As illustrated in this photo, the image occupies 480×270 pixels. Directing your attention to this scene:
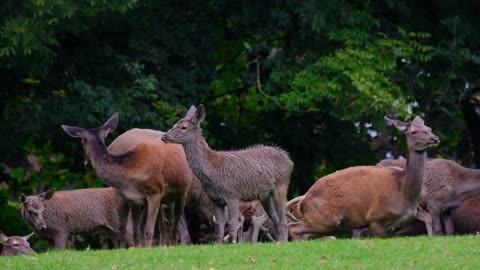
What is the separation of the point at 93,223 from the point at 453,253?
9.95 metres

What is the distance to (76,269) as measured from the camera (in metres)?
15.3

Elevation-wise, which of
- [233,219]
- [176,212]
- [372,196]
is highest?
[372,196]

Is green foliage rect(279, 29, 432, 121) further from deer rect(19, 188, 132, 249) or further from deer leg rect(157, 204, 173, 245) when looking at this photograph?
deer leg rect(157, 204, 173, 245)

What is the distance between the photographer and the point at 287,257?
51.6 ft

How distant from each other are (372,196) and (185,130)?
2807 millimetres

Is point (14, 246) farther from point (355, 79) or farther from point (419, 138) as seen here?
point (355, 79)

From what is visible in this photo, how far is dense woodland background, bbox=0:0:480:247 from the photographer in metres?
26.7

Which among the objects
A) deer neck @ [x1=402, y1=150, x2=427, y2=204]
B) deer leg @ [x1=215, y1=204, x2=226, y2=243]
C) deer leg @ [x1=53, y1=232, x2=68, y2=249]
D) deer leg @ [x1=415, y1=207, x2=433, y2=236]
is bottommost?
deer leg @ [x1=53, y1=232, x2=68, y2=249]

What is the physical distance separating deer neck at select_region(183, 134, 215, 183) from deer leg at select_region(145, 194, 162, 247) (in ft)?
2.17

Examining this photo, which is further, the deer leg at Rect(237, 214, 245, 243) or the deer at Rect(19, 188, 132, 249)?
the deer at Rect(19, 188, 132, 249)

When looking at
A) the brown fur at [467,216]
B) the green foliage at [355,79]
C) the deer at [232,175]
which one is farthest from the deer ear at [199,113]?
the green foliage at [355,79]

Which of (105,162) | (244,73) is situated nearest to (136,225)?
(105,162)

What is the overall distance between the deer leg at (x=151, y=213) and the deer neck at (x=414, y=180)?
348 centimetres

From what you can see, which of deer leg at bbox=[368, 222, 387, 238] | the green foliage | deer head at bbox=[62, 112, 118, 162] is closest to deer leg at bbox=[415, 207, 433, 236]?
deer leg at bbox=[368, 222, 387, 238]
